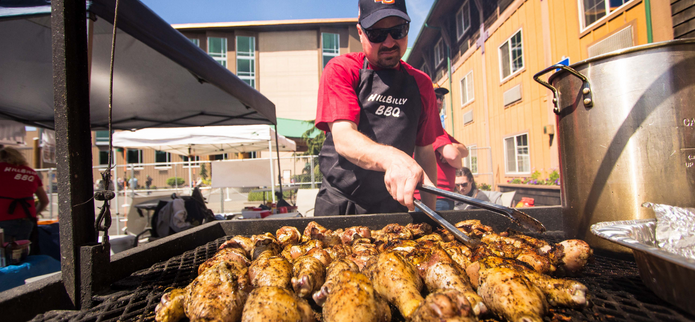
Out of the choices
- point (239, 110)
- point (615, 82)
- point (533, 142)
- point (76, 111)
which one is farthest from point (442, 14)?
point (76, 111)

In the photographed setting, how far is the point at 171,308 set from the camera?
0.84 meters

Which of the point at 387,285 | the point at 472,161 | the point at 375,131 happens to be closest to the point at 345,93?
the point at 375,131

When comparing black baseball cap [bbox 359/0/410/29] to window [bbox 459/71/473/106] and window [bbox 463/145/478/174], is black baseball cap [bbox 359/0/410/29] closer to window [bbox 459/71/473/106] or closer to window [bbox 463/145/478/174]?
window [bbox 463/145/478/174]

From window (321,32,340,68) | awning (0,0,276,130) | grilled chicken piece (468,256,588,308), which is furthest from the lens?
window (321,32,340,68)

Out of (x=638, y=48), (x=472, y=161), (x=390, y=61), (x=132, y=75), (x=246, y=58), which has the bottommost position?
(x=472, y=161)

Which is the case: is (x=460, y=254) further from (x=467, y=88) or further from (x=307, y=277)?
(x=467, y=88)

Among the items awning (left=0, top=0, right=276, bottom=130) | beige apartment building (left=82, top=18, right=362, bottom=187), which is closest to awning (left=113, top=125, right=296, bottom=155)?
awning (left=0, top=0, right=276, bottom=130)

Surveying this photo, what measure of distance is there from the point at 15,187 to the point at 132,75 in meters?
2.21

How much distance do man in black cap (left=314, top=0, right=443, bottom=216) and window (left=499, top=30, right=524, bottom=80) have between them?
7.54 metres

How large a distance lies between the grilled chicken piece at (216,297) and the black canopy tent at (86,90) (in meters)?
0.37

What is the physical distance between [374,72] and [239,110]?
421cm

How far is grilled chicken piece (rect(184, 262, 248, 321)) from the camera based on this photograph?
2.63ft

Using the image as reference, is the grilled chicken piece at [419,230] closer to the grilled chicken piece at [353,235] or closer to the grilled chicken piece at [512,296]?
the grilled chicken piece at [353,235]

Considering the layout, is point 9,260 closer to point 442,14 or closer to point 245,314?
point 245,314
